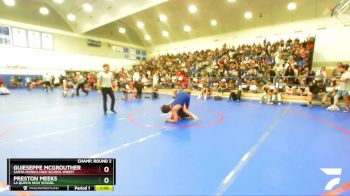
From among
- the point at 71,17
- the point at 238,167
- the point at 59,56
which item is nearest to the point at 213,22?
the point at 71,17

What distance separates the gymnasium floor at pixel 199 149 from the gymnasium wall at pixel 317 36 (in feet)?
35.4

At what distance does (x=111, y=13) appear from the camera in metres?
16.0

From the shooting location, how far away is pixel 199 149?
3709mm

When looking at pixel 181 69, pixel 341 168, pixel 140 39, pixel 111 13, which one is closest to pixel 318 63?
pixel 181 69

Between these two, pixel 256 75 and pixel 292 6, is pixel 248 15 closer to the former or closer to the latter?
pixel 292 6

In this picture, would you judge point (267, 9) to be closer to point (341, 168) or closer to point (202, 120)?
point (202, 120)

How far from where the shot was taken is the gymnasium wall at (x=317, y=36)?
1423cm

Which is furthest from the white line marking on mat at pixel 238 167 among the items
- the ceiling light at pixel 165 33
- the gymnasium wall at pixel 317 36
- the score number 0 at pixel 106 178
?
the ceiling light at pixel 165 33
